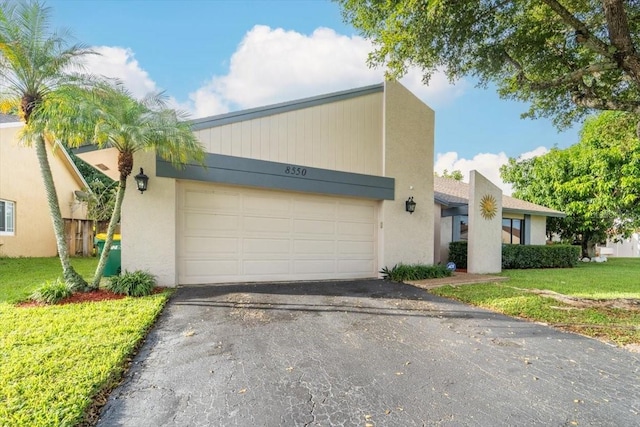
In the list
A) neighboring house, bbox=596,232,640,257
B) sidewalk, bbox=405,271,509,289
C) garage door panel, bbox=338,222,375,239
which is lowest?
neighboring house, bbox=596,232,640,257

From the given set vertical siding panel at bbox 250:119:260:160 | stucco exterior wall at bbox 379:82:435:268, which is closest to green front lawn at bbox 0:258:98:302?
vertical siding panel at bbox 250:119:260:160

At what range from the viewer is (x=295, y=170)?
8508 mm

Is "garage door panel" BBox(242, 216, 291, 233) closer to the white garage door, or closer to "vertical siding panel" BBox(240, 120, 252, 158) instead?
the white garage door

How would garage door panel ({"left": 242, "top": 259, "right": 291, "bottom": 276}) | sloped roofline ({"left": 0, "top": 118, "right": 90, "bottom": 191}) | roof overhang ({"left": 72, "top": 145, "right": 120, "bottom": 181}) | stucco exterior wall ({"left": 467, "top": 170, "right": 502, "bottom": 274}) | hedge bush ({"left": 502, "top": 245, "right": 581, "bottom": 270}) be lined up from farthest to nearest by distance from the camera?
hedge bush ({"left": 502, "top": 245, "right": 581, "bottom": 270})
sloped roofline ({"left": 0, "top": 118, "right": 90, "bottom": 191})
stucco exterior wall ({"left": 467, "top": 170, "right": 502, "bottom": 274})
garage door panel ({"left": 242, "top": 259, "right": 291, "bottom": 276})
roof overhang ({"left": 72, "top": 145, "right": 120, "bottom": 181})

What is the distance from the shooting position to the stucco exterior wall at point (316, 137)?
790 centimetres

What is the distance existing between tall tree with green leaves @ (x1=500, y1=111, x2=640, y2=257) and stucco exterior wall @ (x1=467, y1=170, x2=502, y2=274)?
8224 millimetres

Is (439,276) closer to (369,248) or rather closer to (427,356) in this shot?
(369,248)

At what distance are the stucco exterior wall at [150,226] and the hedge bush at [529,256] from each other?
10.3 m

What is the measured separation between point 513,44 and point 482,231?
603 centimetres

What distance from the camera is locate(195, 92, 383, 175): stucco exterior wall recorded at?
311 inches

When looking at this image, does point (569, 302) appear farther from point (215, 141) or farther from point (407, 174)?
point (215, 141)

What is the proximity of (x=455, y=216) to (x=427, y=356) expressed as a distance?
1119cm

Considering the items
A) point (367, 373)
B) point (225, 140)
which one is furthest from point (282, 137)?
point (367, 373)

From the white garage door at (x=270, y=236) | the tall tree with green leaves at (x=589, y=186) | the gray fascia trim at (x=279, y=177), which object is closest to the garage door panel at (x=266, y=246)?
the white garage door at (x=270, y=236)
